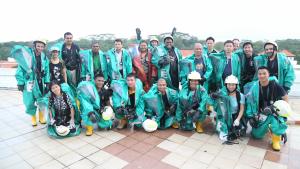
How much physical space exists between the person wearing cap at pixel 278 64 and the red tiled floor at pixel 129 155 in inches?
98.9

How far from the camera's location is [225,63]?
12.9 ft

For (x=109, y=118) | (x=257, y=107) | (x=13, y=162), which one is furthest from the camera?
(x=109, y=118)

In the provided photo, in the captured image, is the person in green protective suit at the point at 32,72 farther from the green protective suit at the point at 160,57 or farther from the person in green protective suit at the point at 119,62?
the green protective suit at the point at 160,57

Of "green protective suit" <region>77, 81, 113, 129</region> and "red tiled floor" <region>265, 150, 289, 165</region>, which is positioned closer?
"red tiled floor" <region>265, 150, 289, 165</region>

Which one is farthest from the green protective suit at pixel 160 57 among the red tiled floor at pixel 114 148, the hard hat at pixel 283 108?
the hard hat at pixel 283 108

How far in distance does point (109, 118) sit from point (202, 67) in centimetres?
193

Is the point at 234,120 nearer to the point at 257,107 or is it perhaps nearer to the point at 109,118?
the point at 257,107

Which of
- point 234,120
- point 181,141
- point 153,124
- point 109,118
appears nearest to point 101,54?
point 109,118

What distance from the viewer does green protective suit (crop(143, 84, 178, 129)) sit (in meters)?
3.85

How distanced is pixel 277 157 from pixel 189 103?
1.49 m

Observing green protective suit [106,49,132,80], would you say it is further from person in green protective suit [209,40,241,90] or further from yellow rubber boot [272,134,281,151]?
yellow rubber boot [272,134,281,151]

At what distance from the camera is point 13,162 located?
283 centimetres

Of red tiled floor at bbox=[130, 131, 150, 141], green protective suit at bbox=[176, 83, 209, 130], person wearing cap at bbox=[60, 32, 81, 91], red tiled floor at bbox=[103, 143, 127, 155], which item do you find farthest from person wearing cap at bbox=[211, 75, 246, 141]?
person wearing cap at bbox=[60, 32, 81, 91]

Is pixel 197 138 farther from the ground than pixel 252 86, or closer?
closer
